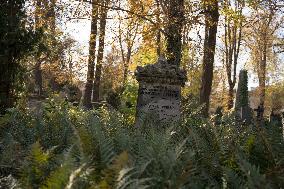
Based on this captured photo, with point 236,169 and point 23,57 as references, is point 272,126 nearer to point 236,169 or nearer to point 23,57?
point 236,169

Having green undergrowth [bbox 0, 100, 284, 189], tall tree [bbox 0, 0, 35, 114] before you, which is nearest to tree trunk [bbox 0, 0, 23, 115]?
tall tree [bbox 0, 0, 35, 114]

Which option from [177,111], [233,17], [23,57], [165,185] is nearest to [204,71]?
[233,17]

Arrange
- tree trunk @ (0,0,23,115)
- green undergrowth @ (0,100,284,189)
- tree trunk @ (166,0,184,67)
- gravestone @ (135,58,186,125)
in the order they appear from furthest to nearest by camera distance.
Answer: tree trunk @ (166,0,184,67)
gravestone @ (135,58,186,125)
tree trunk @ (0,0,23,115)
green undergrowth @ (0,100,284,189)

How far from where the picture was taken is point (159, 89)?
12055 millimetres

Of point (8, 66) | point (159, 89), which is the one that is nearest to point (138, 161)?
point (8, 66)

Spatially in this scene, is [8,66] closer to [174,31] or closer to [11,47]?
[11,47]

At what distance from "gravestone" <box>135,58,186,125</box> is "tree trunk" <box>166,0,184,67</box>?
3.74 meters

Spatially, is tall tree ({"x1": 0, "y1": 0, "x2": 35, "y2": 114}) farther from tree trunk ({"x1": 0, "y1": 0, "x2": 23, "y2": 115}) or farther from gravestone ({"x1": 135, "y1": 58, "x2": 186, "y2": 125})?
gravestone ({"x1": 135, "y1": 58, "x2": 186, "y2": 125})

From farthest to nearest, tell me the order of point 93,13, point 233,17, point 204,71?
point 204,71, point 93,13, point 233,17

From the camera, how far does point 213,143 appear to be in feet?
10.1

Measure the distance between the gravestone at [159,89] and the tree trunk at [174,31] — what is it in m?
3.74

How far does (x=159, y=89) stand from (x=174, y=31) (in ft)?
14.2

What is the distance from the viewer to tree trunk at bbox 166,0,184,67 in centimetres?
1584

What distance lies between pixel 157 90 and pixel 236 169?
9497 mm
